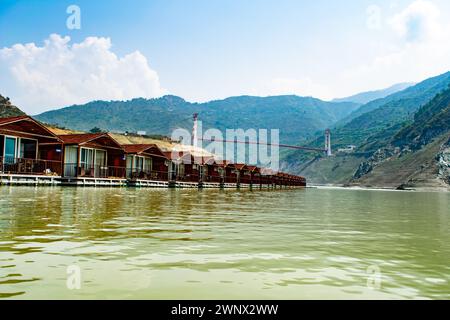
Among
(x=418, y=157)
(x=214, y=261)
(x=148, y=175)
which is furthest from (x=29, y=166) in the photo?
(x=418, y=157)

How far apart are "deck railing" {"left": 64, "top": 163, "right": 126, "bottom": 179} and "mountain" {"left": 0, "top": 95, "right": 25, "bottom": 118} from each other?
44.2 m

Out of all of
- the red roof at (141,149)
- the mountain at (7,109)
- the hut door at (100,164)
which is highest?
the mountain at (7,109)

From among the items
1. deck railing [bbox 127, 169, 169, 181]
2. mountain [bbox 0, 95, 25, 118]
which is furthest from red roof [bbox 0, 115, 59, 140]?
mountain [bbox 0, 95, 25, 118]

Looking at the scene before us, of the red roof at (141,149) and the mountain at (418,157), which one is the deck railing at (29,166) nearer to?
the red roof at (141,149)

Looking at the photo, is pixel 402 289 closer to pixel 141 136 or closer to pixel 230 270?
pixel 230 270

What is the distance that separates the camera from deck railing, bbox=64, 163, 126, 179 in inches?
1340

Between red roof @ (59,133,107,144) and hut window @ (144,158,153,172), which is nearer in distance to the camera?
red roof @ (59,133,107,144)

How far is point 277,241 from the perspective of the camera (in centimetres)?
769

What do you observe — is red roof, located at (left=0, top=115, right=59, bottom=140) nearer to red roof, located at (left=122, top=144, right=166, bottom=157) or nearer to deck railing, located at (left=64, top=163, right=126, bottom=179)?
deck railing, located at (left=64, top=163, right=126, bottom=179)

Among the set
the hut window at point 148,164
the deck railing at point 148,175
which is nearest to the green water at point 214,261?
the deck railing at point 148,175

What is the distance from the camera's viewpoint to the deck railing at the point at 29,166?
93.6ft
